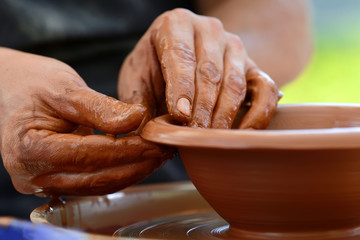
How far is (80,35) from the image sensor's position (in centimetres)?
150

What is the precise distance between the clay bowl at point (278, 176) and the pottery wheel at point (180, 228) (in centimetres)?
8

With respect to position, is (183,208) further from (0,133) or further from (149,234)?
(0,133)

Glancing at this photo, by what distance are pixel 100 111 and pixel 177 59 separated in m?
0.19

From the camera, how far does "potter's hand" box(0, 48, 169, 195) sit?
861mm

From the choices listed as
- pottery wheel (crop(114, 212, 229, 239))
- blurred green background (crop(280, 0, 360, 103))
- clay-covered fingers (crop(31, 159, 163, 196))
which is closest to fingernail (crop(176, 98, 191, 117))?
clay-covered fingers (crop(31, 159, 163, 196))

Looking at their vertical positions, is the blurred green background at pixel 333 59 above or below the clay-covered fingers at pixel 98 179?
below

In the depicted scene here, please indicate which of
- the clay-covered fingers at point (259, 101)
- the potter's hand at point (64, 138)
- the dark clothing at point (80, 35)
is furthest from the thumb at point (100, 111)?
the dark clothing at point (80, 35)

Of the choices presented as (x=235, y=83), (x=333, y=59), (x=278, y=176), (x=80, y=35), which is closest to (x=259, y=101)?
(x=235, y=83)

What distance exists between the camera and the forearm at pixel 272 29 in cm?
167

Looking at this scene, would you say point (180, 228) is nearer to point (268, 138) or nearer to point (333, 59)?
point (268, 138)

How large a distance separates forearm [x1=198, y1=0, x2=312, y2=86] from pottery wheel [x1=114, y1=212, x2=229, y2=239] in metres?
0.77

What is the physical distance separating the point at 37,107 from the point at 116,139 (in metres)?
0.18

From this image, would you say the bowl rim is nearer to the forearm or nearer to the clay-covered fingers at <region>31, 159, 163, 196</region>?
the clay-covered fingers at <region>31, 159, 163, 196</region>

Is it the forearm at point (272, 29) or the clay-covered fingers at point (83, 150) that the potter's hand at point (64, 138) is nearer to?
the clay-covered fingers at point (83, 150)
